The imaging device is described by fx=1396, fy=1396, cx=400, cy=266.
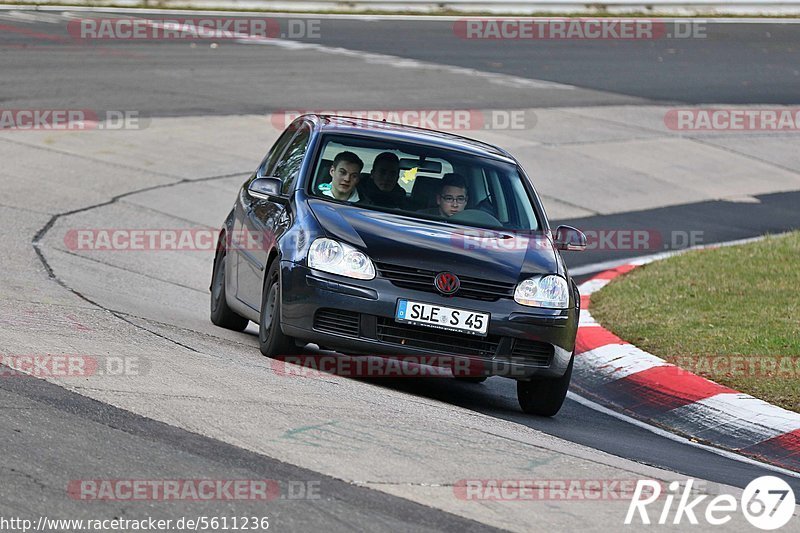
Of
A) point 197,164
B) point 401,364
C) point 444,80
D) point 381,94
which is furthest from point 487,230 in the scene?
point 444,80

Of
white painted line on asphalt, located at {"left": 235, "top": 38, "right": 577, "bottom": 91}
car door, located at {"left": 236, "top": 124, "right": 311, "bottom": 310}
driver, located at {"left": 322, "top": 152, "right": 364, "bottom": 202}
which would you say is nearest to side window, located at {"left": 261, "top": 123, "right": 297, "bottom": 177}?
car door, located at {"left": 236, "top": 124, "right": 311, "bottom": 310}

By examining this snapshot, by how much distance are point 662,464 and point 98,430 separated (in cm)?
277

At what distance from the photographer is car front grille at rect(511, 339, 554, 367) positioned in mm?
7883

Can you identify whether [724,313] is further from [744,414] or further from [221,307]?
[221,307]

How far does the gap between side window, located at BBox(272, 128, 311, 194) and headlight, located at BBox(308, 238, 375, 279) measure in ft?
3.55

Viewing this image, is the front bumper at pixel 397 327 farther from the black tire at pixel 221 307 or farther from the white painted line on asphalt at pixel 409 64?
the white painted line on asphalt at pixel 409 64

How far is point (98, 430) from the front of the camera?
19.5 ft

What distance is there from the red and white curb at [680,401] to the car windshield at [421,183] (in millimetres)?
1348

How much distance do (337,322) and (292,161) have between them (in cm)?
188

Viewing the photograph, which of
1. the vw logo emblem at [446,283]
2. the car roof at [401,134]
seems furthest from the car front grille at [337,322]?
the car roof at [401,134]

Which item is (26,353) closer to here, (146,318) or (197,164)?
(146,318)

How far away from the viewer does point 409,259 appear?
7.78 metres

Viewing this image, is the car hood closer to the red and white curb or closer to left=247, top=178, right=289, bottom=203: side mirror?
left=247, top=178, right=289, bottom=203: side mirror

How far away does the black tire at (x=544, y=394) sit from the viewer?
816 centimetres
